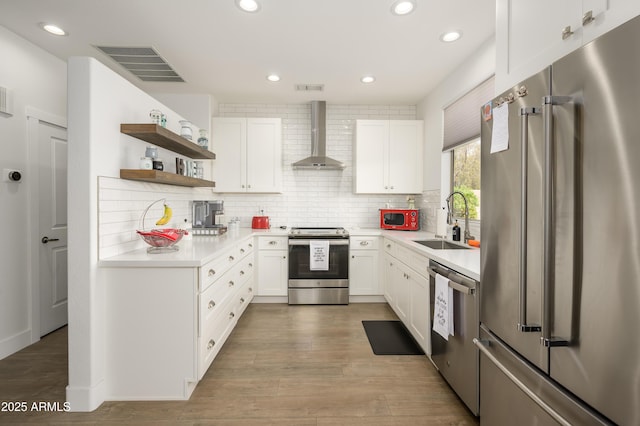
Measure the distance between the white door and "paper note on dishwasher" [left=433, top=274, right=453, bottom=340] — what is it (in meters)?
3.46

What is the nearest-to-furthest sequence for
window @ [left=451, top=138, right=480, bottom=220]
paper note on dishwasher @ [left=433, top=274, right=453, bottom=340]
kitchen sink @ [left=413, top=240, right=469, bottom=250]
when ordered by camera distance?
1. paper note on dishwasher @ [left=433, top=274, right=453, bottom=340]
2. kitchen sink @ [left=413, top=240, right=469, bottom=250]
3. window @ [left=451, top=138, right=480, bottom=220]

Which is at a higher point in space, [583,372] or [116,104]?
[116,104]

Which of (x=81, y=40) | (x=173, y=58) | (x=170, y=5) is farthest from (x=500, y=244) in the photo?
(x=81, y=40)

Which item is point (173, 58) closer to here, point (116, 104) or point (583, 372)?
point (116, 104)

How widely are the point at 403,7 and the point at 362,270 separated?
9.16 feet

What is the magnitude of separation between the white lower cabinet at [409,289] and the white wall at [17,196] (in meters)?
3.42

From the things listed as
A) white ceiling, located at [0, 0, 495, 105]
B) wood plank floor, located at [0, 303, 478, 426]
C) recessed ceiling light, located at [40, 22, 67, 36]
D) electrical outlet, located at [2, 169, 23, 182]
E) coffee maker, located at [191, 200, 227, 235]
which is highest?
white ceiling, located at [0, 0, 495, 105]

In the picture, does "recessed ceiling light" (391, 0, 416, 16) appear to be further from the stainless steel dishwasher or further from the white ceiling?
the stainless steel dishwasher

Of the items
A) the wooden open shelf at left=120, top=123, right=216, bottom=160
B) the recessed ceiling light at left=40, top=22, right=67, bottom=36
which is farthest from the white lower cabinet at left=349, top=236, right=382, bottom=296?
the recessed ceiling light at left=40, top=22, right=67, bottom=36

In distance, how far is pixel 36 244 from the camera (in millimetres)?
2688

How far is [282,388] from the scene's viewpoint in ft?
6.71

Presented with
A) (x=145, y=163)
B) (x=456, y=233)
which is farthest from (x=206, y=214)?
(x=456, y=233)

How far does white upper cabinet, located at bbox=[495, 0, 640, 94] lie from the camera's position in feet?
3.10

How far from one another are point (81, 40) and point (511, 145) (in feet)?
11.4
